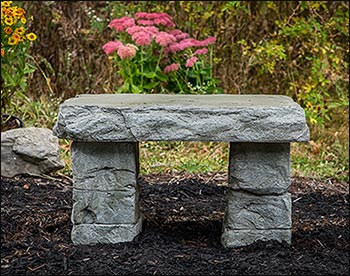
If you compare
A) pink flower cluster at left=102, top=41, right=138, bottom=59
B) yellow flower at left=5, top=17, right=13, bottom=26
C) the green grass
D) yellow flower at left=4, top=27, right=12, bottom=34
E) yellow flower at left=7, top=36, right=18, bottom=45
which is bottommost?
the green grass

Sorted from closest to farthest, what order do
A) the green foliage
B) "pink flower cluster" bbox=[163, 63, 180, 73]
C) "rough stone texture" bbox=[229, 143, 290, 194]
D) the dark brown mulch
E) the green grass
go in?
the dark brown mulch → "rough stone texture" bbox=[229, 143, 290, 194] → the green grass → "pink flower cluster" bbox=[163, 63, 180, 73] → the green foliage

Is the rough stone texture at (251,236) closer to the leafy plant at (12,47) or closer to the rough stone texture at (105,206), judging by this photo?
the rough stone texture at (105,206)

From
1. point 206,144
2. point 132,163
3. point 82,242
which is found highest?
point 132,163

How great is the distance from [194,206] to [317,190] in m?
1.03

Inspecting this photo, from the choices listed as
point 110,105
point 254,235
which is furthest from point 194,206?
point 110,105

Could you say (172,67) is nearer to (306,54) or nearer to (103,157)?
(306,54)

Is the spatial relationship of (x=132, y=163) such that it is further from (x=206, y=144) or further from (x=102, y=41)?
(x=102, y=41)

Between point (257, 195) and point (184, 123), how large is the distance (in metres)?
0.55

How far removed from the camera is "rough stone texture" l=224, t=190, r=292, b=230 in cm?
373

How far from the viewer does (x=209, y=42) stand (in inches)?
252

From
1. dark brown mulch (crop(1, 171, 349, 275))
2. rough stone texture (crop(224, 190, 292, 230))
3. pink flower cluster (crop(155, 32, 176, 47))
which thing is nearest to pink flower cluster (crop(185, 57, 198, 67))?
pink flower cluster (crop(155, 32, 176, 47))

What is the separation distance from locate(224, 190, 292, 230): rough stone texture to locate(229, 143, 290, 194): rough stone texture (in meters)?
0.05

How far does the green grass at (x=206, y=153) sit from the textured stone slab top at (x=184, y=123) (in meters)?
2.00

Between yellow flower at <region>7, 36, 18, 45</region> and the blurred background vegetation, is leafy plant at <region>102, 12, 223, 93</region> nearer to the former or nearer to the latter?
the blurred background vegetation
